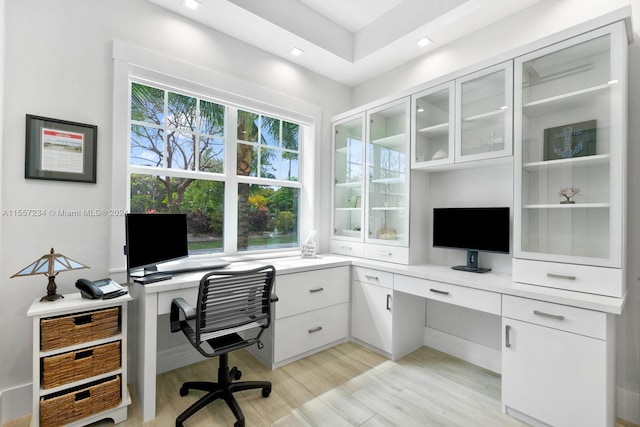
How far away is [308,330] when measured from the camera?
2588 millimetres

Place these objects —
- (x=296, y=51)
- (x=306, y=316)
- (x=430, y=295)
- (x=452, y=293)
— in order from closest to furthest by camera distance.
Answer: (x=452, y=293)
(x=430, y=295)
(x=306, y=316)
(x=296, y=51)

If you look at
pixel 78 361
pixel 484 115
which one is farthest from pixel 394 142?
pixel 78 361

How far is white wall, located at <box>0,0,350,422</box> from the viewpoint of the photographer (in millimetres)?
1813

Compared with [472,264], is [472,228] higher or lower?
higher

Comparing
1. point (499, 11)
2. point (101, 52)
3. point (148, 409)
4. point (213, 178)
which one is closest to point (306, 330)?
point (148, 409)

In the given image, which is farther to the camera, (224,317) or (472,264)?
(472,264)

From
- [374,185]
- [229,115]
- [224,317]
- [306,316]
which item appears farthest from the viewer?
[374,185]

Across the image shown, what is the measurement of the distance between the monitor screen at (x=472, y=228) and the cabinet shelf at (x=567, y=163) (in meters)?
0.37

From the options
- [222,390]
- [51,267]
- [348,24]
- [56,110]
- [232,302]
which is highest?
[348,24]

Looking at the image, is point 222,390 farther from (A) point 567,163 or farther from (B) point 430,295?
(A) point 567,163

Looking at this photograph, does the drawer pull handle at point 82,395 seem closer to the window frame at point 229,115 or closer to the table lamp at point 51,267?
the table lamp at point 51,267

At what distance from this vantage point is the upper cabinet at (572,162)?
5.53 feet

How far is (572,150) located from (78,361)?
10.4 ft

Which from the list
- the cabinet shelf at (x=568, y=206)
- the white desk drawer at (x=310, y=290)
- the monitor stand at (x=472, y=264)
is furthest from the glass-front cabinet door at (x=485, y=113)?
the white desk drawer at (x=310, y=290)
